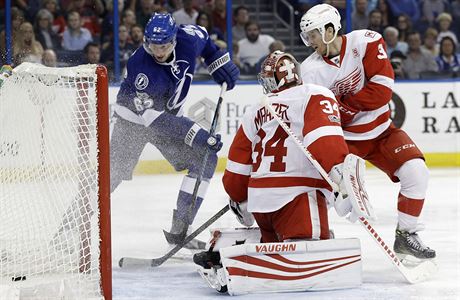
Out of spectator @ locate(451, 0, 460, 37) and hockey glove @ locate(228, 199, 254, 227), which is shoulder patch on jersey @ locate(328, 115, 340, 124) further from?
spectator @ locate(451, 0, 460, 37)

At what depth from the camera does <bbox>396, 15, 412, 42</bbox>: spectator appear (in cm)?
871

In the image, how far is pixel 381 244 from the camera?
3746mm

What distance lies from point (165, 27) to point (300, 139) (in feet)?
2.99

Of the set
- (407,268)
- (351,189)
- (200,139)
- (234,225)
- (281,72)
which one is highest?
(281,72)

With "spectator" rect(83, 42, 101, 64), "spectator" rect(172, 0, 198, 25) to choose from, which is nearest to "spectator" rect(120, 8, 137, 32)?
"spectator" rect(83, 42, 101, 64)

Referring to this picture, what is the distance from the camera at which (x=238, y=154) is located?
3.92m

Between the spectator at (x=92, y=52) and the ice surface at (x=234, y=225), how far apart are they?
1.17m

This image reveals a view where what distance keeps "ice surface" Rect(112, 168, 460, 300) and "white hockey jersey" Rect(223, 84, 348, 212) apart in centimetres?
38

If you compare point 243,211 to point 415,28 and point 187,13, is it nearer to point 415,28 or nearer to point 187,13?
point 187,13

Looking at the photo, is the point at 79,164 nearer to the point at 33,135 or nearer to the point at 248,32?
the point at 33,135

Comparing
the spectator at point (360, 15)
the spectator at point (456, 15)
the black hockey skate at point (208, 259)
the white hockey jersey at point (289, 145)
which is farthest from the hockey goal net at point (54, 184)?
the spectator at point (456, 15)

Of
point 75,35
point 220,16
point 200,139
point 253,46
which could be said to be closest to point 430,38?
point 253,46

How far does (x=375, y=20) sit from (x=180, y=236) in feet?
14.7

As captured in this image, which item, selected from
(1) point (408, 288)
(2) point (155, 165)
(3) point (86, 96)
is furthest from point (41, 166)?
(2) point (155, 165)
